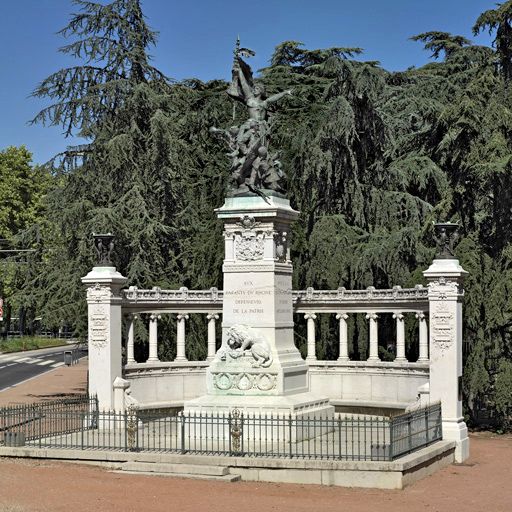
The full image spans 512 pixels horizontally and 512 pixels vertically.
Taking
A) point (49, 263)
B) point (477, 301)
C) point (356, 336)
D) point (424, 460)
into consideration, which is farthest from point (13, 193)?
point (424, 460)

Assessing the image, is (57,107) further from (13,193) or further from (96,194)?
(13,193)

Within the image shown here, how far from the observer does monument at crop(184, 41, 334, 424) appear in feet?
74.9

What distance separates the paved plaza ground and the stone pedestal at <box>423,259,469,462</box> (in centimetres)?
281

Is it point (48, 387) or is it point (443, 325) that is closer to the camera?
point (443, 325)

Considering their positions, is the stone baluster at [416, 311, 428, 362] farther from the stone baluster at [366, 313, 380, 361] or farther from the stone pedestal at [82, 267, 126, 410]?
the stone pedestal at [82, 267, 126, 410]

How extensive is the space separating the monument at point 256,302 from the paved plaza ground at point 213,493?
3.68 meters

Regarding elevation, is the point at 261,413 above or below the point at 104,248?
below

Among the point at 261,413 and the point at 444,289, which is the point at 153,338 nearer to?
the point at 261,413

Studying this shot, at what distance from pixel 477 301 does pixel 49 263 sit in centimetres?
1748

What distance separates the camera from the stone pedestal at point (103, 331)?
2666 cm

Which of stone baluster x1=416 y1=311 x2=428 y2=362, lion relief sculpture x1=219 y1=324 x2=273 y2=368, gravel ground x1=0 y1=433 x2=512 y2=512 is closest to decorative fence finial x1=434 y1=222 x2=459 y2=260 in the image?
stone baluster x1=416 y1=311 x2=428 y2=362

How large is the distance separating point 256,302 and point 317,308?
7.24 m

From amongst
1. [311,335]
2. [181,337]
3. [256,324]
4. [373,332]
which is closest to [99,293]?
[181,337]

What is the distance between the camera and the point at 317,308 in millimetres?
30297
